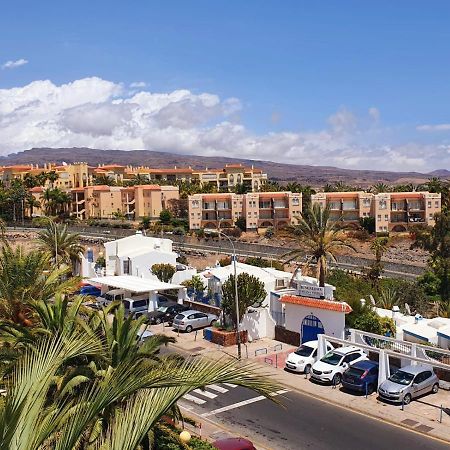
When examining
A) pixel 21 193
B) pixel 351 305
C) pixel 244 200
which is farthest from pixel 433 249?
pixel 21 193

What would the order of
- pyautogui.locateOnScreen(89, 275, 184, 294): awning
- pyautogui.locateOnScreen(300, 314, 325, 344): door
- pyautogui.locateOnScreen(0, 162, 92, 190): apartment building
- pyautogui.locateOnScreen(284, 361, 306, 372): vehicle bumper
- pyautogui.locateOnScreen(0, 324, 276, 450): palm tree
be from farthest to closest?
pyautogui.locateOnScreen(0, 162, 92, 190): apartment building < pyautogui.locateOnScreen(89, 275, 184, 294): awning < pyautogui.locateOnScreen(300, 314, 325, 344): door < pyautogui.locateOnScreen(284, 361, 306, 372): vehicle bumper < pyautogui.locateOnScreen(0, 324, 276, 450): palm tree

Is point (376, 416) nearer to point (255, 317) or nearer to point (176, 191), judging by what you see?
point (255, 317)

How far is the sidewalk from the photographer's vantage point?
726 inches

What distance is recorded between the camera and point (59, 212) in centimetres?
11862

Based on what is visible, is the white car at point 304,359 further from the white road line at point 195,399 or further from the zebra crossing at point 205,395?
the white road line at point 195,399

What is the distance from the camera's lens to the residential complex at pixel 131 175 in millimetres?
135375

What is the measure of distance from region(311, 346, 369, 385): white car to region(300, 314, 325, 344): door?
360 cm

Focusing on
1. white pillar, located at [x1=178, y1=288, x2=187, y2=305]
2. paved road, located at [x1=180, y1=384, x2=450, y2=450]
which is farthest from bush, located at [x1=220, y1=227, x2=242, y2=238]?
paved road, located at [x1=180, y1=384, x2=450, y2=450]

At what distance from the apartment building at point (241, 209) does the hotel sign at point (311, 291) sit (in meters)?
75.1

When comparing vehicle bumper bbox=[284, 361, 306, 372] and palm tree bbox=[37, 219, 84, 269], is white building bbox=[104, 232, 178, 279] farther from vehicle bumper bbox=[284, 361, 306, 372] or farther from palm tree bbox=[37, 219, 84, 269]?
vehicle bumper bbox=[284, 361, 306, 372]

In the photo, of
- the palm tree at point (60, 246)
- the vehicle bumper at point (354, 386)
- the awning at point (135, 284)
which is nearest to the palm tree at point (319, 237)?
the awning at point (135, 284)

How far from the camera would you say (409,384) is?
20438mm

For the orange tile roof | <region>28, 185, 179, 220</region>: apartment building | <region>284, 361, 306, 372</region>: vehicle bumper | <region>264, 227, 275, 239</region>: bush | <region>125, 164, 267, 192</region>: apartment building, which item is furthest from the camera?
<region>125, 164, 267, 192</region>: apartment building

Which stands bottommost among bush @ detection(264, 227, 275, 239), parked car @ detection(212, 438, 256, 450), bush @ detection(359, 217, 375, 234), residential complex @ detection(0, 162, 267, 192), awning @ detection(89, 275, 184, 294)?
bush @ detection(264, 227, 275, 239)
